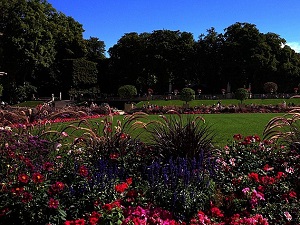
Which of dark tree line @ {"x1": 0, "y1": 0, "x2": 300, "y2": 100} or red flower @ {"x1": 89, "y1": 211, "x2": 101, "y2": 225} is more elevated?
dark tree line @ {"x1": 0, "y1": 0, "x2": 300, "y2": 100}

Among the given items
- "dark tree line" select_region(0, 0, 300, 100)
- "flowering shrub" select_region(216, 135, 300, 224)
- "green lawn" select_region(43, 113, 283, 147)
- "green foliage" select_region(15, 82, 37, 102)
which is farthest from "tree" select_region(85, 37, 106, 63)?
"flowering shrub" select_region(216, 135, 300, 224)

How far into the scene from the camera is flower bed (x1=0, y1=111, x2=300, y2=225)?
330cm

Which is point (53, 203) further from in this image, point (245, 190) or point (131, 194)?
point (245, 190)

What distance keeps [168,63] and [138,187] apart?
46.2 m

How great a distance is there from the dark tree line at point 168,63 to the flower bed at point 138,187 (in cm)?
4162

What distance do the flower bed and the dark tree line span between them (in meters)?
41.6

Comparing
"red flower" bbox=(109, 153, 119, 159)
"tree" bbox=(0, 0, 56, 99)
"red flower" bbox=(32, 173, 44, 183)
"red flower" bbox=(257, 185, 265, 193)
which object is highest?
"tree" bbox=(0, 0, 56, 99)

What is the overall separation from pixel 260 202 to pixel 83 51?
4992 centimetres

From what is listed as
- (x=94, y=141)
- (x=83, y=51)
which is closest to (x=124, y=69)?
(x=83, y=51)

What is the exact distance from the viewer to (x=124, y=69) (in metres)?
51.8

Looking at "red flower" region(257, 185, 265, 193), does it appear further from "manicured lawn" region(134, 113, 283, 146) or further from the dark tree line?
the dark tree line

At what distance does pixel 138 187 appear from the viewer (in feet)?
12.5

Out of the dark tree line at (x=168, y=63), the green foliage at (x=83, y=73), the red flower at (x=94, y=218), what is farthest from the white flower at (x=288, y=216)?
the green foliage at (x=83, y=73)

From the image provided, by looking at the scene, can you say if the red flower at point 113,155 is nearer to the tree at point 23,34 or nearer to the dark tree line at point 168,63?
the tree at point 23,34
